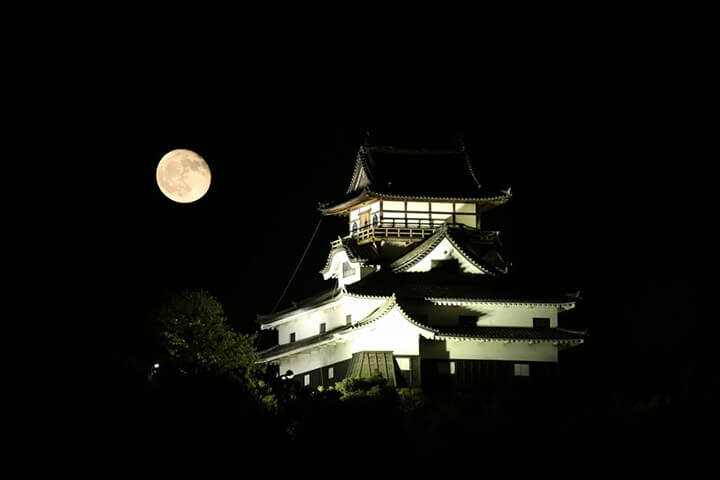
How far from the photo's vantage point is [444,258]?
1711 inches

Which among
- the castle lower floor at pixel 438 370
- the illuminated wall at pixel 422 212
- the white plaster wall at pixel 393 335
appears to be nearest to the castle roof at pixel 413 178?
the illuminated wall at pixel 422 212

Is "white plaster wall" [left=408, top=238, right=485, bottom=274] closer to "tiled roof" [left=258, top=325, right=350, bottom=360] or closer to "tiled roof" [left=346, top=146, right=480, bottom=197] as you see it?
"tiled roof" [left=346, top=146, right=480, bottom=197]

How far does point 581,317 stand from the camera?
50.8 m

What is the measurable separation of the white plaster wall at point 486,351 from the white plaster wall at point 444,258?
13.4 ft

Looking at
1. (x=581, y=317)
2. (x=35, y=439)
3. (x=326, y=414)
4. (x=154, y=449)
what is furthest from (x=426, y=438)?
(x=581, y=317)

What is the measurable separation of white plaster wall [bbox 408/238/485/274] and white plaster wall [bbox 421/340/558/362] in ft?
13.4

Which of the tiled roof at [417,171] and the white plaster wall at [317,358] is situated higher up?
the tiled roof at [417,171]

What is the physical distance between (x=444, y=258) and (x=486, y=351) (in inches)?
196

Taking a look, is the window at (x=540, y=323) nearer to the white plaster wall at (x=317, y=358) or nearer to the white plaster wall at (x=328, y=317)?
the white plaster wall at (x=328, y=317)

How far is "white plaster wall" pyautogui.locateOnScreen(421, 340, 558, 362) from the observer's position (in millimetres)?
40531

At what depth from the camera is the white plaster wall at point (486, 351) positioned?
40531 mm

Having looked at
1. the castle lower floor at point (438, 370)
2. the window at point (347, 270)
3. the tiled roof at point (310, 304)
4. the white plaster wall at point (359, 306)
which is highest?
the window at point (347, 270)

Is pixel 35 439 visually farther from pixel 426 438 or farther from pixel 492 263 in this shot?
pixel 492 263

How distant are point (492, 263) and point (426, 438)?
19065mm
